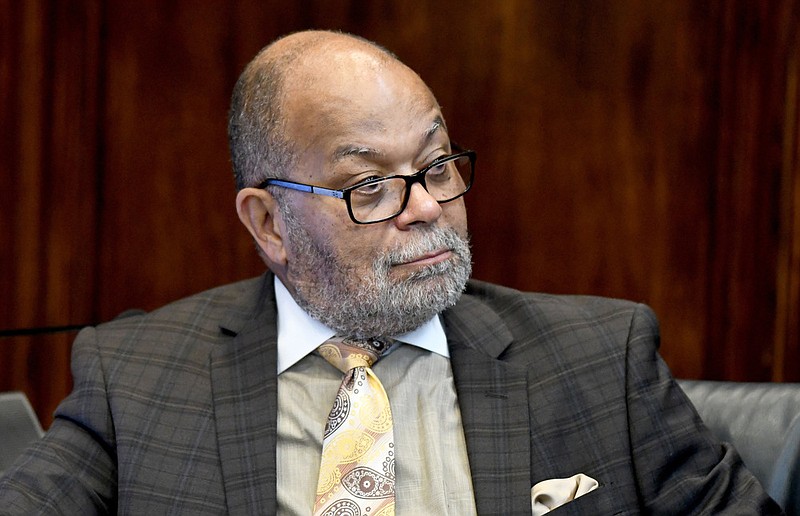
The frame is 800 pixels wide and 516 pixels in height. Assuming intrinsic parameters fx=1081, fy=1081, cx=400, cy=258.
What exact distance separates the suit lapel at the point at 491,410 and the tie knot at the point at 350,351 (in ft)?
0.46

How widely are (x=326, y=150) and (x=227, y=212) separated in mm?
1174

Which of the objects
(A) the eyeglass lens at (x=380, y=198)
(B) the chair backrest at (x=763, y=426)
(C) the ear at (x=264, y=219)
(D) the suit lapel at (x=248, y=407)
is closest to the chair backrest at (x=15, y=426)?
(D) the suit lapel at (x=248, y=407)

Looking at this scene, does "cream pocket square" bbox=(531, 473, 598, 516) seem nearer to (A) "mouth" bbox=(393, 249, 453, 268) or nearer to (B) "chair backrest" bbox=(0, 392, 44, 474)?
(A) "mouth" bbox=(393, 249, 453, 268)

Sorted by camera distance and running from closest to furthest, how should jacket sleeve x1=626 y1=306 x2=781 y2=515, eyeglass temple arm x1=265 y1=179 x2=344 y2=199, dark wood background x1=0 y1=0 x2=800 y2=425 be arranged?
jacket sleeve x1=626 y1=306 x2=781 y2=515
eyeglass temple arm x1=265 y1=179 x2=344 y2=199
dark wood background x1=0 y1=0 x2=800 y2=425

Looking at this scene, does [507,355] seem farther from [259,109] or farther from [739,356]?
[739,356]

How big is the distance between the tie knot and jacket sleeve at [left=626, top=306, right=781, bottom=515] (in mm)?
451

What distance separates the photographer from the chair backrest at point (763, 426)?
187 centimetres

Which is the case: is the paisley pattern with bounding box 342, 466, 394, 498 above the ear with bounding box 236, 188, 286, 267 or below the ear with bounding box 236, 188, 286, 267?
below

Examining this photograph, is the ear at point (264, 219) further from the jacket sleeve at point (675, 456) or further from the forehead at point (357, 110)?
the jacket sleeve at point (675, 456)

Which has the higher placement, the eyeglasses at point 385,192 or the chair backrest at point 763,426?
the eyeglasses at point 385,192

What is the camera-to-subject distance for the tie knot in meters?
1.95

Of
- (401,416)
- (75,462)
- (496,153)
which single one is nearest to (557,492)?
(401,416)

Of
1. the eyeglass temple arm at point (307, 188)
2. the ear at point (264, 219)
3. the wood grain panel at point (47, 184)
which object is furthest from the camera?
the wood grain panel at point (47, 184)

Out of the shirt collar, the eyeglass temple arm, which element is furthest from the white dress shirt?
the eyeglass temple arm
